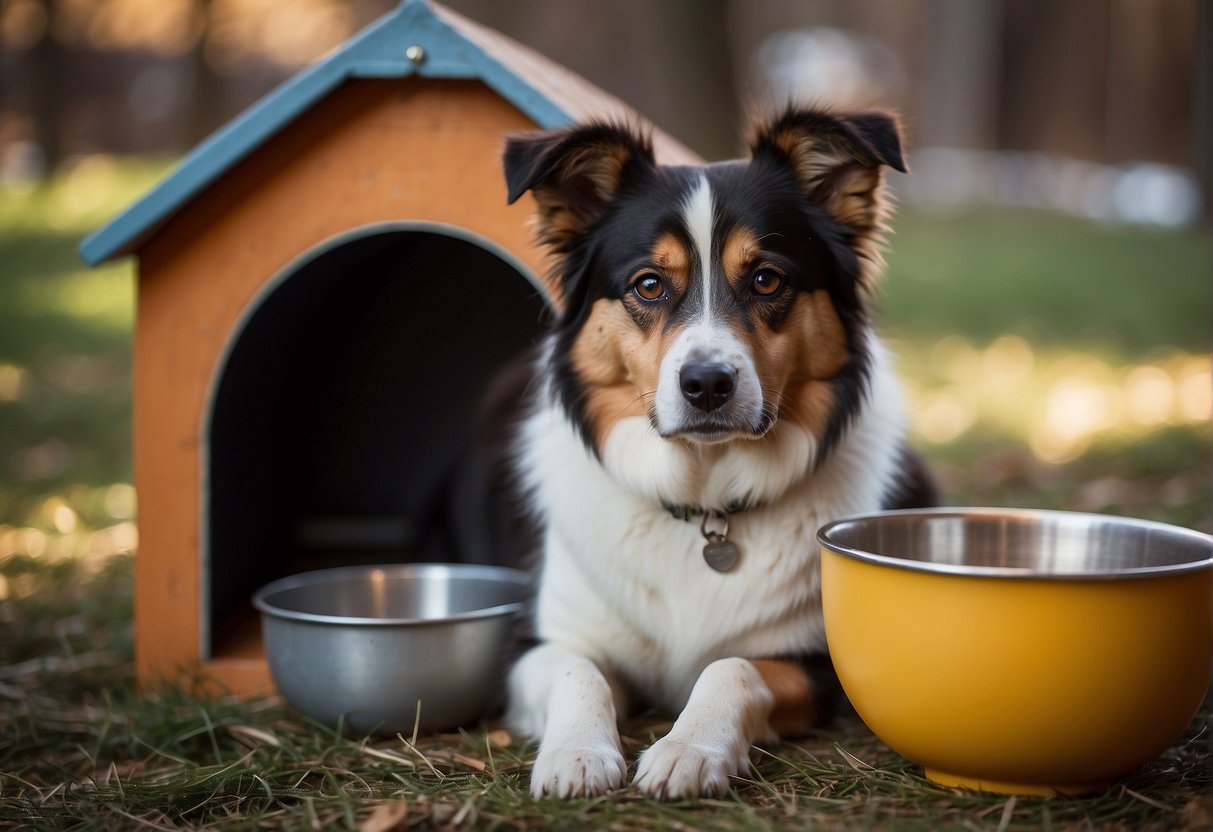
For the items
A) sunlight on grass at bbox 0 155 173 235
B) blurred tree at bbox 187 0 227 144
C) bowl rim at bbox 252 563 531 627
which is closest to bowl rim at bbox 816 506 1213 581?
bowl rim at bbox 252 563 531 627

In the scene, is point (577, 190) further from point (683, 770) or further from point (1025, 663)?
point (1025, 663)

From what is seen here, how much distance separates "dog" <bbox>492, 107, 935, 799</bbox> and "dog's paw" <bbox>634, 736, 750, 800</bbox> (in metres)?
0.22

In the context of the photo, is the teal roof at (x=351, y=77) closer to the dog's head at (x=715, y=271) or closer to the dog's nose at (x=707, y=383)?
the dog's head at (x=715, y=271)

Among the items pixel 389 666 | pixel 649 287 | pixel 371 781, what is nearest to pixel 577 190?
pixel 649 287

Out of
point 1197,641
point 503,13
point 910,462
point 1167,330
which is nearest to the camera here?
point 1197,641

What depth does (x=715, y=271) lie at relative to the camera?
274 cm

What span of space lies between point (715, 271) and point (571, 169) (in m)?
0.47

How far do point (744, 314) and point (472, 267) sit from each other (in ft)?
7.45

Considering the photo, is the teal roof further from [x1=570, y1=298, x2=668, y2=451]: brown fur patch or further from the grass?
the grass

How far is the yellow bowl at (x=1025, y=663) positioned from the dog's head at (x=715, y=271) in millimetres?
511

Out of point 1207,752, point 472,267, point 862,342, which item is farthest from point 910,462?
point 472,267

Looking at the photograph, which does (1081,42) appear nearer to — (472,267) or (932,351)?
(932,351)

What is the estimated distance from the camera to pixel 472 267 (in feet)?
15.8

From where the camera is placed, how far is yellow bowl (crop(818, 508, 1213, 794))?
83.0 inches
